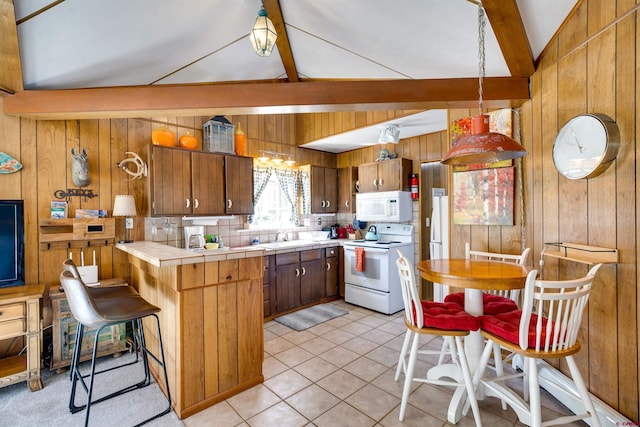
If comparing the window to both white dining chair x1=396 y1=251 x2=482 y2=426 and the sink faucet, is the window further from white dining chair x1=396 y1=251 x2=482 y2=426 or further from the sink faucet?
white dining chair x1=396 y1=251 x2=482 y2=426

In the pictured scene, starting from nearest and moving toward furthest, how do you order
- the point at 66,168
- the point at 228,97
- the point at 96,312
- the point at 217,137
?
1. the point at 96,312
2. the point at 228,97
3. the point at 66,168
4. the point at 217,137

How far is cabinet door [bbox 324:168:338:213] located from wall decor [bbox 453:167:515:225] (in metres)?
2.32

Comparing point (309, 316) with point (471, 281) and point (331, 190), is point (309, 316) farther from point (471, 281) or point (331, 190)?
point (471, 281)

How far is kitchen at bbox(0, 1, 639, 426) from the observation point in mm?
1622

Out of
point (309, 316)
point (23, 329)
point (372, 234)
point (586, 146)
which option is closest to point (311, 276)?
point (309, 316)

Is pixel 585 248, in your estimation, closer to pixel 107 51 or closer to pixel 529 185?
pixel 529 185

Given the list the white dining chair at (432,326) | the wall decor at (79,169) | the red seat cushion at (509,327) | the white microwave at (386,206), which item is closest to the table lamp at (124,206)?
the wall decor at (79,169)

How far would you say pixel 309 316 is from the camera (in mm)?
3756

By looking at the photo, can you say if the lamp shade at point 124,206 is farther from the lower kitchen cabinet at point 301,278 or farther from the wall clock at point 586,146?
the wall clock at point 586,146

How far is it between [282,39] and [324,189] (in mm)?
2460

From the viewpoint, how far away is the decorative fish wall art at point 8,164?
2479 mm

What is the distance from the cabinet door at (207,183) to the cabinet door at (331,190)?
182 centimetres

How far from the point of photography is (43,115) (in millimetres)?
2455

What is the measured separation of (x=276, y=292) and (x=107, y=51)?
9.53 ft
